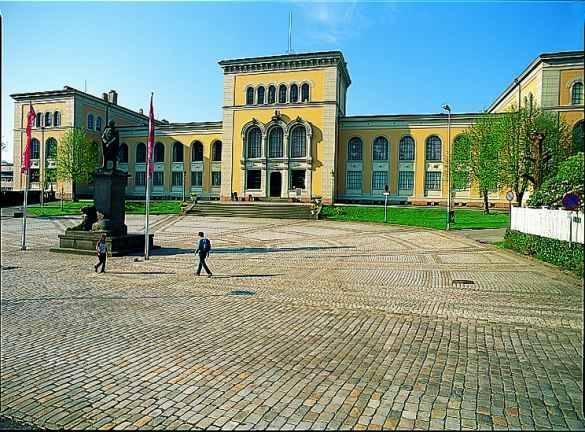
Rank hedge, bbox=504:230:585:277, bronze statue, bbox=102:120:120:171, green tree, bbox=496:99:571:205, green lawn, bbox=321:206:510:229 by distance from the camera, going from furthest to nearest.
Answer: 1. green tree, bbox=496:99:571:205
2. green lawn, bbox=321:206:510:229
3. bronze statue, bbox=102:120:120:171
4. hedge, bbox=504:230:585:277

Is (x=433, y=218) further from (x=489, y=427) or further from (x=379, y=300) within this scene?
(x=489, y=427)

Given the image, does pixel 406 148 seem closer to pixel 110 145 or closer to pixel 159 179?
pixel 159 179

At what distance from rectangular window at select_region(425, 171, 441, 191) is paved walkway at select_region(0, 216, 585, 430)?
3801 centimetres

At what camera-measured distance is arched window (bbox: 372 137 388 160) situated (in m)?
53.7

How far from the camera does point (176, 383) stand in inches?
226

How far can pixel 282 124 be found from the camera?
53562 mm

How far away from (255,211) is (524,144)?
75.3ft

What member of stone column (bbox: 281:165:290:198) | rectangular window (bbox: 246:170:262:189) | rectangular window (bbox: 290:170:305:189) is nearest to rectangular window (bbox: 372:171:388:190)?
rectangular window (bbox: 290:170:305:189)

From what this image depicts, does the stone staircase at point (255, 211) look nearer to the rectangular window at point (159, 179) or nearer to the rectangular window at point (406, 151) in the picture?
the rectangular window at point (406, 151)

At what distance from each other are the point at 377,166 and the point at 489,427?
50.6 metres

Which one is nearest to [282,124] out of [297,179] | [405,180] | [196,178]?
[297,179]

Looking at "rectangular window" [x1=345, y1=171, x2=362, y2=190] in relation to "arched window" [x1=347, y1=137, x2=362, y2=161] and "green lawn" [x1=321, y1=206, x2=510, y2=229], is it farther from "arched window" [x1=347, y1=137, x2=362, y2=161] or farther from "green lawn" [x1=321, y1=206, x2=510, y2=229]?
"green lawn" [x1=321, y1=206, x2=510, y2=229]

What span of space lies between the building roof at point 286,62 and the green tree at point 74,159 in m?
18.6

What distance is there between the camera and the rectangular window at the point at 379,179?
5384cm
